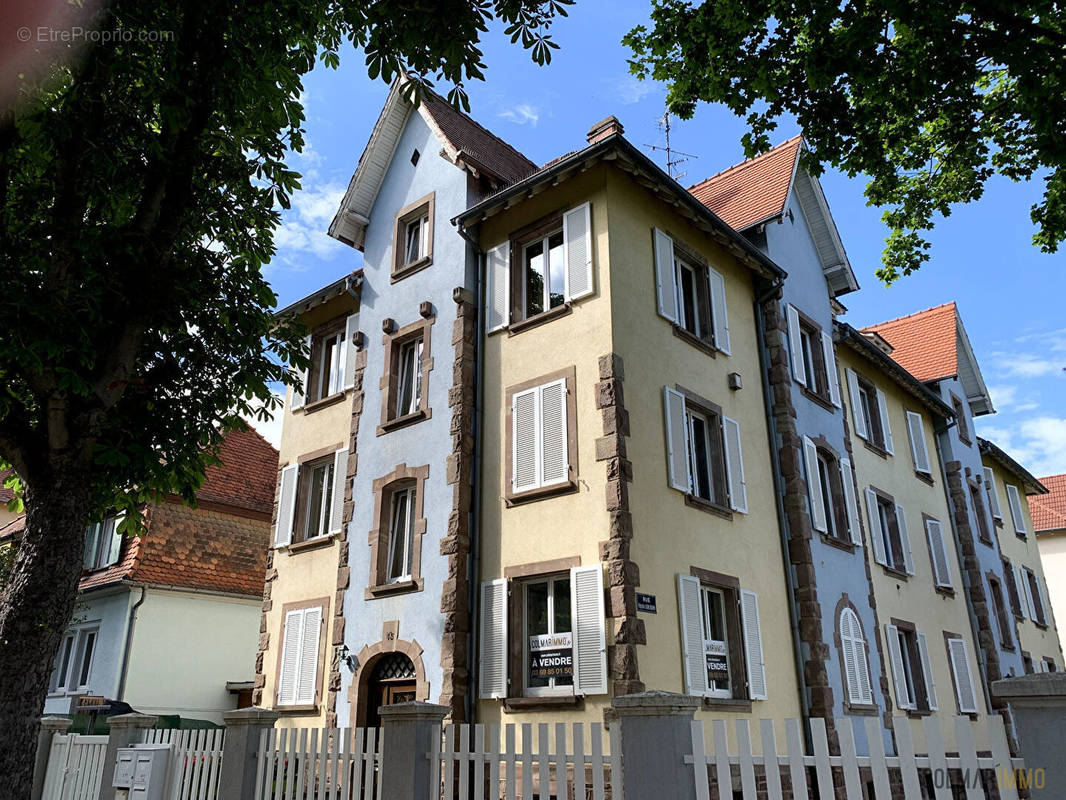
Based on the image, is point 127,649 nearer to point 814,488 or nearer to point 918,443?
point 814,488

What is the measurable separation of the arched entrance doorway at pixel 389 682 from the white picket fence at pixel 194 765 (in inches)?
162

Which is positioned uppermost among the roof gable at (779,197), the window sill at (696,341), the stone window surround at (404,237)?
the roof gable at (779,197)

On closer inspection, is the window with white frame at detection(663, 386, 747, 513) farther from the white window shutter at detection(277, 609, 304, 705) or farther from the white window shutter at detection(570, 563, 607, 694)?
the white window shutter at detection(277, 609, 304, 705)

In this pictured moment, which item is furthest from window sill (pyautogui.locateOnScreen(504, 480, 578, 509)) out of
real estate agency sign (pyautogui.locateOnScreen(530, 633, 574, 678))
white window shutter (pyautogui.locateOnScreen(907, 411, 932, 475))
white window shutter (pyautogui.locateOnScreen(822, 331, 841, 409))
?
white window shutter (pyautogui.locateOnScreen(907, 411, 932, 475))

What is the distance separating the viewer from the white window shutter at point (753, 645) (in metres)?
12.6

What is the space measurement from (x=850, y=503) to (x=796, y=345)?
3379mm

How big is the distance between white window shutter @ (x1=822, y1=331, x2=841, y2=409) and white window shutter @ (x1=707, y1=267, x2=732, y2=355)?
12.4 feet

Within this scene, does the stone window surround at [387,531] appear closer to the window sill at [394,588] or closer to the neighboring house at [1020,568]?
the window sill at [394,588]

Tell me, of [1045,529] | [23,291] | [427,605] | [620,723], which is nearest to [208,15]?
[23,291]

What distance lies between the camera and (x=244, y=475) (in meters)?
23.8

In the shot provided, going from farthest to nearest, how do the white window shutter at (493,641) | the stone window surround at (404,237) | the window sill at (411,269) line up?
the stone window surround at (404,237)
the window sill at (411,269)
the white window shutter at (493,641)

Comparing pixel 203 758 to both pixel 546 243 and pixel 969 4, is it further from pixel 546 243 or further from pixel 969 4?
pixel 969 4

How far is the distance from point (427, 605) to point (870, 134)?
9.00m

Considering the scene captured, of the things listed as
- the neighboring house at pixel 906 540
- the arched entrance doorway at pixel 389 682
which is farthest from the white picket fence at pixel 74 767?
the neighboring house at pixel 906 540
